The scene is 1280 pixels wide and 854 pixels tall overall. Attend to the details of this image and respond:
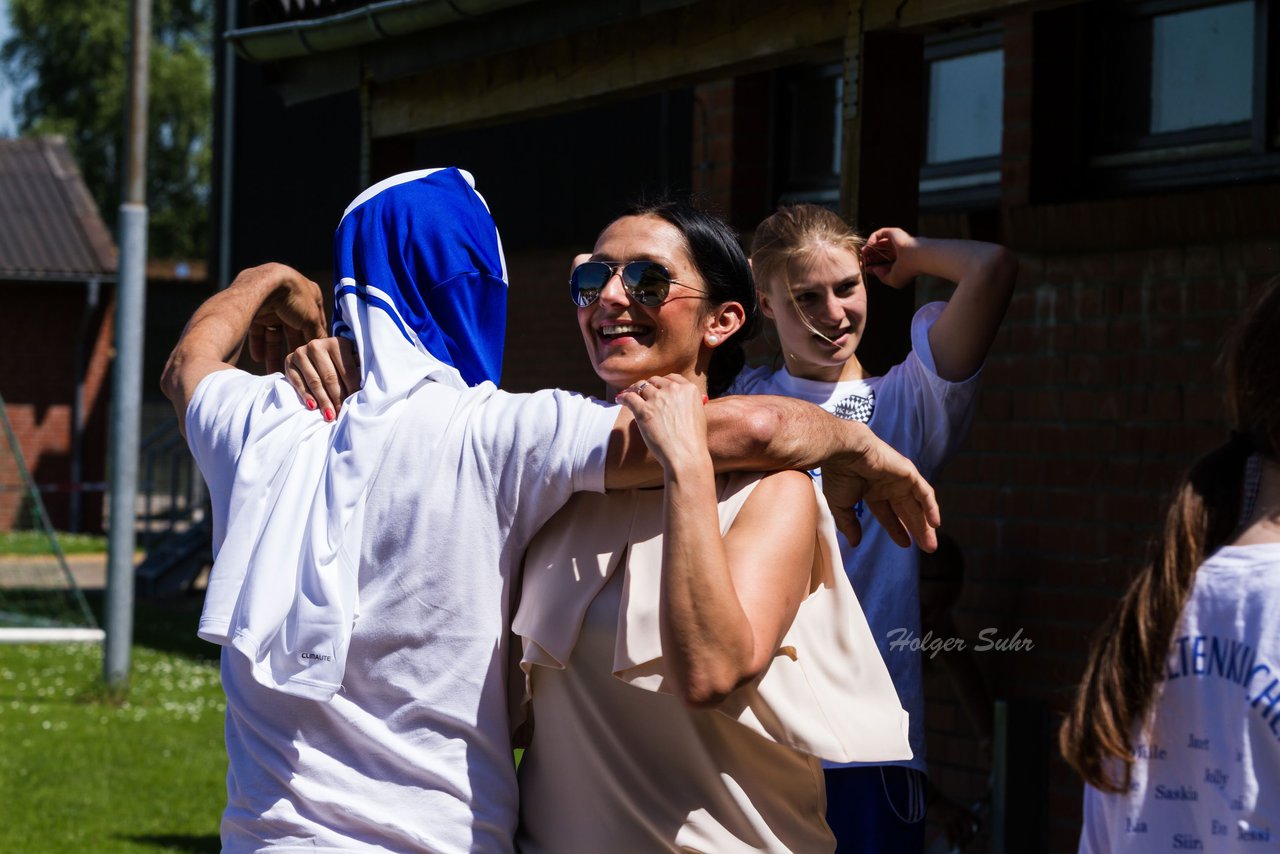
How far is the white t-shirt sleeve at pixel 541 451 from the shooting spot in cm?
229

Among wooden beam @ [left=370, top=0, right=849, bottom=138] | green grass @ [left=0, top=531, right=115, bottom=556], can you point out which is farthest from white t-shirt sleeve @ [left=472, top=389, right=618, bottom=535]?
green grass @ [left=0, top=531, right=115, bottom=556]

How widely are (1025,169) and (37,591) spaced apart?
1230 cm

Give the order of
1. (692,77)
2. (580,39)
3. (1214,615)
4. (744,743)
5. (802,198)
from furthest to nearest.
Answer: (802,198), (580,39), (692,77), (744,743), (1214,615)

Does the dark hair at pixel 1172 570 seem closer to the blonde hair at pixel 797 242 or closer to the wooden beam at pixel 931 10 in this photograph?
the blonde hair at pixel 797 242

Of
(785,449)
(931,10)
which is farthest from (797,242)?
(785,449)

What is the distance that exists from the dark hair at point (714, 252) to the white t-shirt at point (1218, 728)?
956 millimetres

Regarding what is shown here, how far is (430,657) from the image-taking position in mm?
2305

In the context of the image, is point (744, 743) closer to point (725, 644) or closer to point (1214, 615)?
point (725, 644)

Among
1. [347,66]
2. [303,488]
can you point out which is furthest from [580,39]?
[303,488]

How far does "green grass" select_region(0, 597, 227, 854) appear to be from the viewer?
6855 millimetres

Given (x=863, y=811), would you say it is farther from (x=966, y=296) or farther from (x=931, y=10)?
(x=931, y=10)

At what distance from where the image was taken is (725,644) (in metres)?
2.13

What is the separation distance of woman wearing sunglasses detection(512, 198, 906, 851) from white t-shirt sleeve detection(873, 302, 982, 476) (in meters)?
1.31

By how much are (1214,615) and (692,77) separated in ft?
10.5
